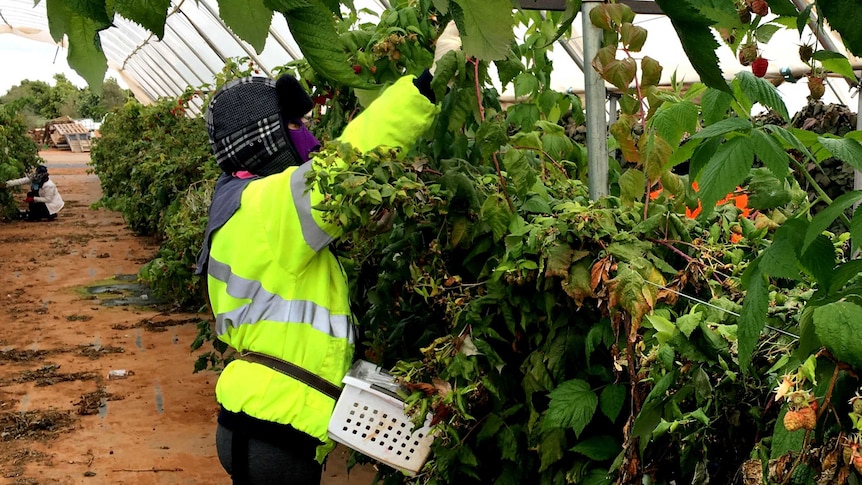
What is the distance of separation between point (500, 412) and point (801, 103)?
6423 millimetres

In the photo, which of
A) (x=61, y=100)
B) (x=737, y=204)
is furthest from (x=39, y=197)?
(x=61, y=100)

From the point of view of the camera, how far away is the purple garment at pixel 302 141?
2.89 metres

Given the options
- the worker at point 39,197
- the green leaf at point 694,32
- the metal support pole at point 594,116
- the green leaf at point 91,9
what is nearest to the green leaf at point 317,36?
the green leaf at point 91,9

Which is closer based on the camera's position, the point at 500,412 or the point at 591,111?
the point at 500,412

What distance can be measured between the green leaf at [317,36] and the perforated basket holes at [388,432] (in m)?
1.80

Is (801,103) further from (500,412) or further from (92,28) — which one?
(92,28)

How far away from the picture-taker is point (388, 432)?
2488 millimetres

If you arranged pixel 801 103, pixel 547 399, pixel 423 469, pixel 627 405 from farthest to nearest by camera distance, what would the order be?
pixel 801 103
pixel 423 469
pixel 547 399
pixel 627 405

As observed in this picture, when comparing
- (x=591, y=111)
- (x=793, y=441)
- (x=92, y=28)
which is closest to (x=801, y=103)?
(x=591, y=111)

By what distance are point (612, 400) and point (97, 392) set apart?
522cm

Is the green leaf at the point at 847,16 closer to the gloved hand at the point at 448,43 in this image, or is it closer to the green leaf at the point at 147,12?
the green leaf at the point at 147,12

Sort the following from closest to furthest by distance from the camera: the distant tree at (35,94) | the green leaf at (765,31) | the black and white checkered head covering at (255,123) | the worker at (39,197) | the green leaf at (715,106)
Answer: the green leaf at (715,106)
the green leaf at (765,31)
the black and white checkered head covering at (255,123)
the worker at (39,197)
the distant tree at (35,94)

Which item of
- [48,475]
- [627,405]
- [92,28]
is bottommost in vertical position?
[48,475]

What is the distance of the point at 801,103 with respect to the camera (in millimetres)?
7770
